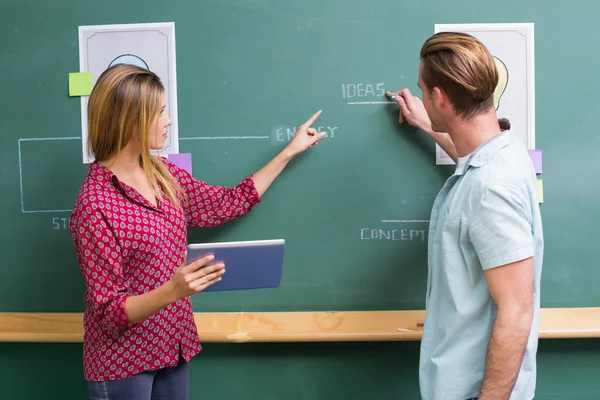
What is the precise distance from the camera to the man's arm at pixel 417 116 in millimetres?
1643

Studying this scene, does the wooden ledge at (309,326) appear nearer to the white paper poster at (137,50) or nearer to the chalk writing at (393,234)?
the chalk writing at (393,234)

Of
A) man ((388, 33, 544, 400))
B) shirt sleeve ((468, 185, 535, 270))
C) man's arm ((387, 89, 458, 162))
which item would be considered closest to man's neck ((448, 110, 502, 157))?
man ((388, 33, 544, 400))

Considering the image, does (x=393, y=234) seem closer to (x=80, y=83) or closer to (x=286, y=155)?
(x=286, y=155)

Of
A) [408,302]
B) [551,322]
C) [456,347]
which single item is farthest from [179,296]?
[551,322]

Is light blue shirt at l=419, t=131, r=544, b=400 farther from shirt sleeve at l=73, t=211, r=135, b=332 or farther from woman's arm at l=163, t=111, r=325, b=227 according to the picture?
Answer: shirt sleeve at l=73, t=211, r=135, b=332

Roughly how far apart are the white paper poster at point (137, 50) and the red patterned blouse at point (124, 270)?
463 millimetres

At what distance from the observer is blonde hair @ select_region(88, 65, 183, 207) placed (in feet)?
4.24

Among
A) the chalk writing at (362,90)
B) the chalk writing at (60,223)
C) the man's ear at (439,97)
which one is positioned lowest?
the chalk writing at (60,223)

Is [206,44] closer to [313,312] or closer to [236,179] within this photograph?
[236,179]

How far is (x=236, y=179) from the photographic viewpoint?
5.78 feet

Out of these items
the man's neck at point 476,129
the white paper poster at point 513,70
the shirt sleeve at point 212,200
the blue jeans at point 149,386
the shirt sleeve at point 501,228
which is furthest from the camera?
the white paper poster at point 513,70

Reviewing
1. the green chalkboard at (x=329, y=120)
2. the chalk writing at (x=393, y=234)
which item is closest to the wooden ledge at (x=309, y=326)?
the green chalkboard at (x=329, y=120)

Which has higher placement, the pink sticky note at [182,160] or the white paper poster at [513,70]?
the white paper poster at [513,70]

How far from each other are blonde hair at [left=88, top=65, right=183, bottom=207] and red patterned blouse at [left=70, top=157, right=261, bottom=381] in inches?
2.7
